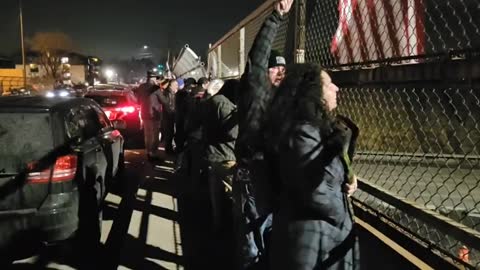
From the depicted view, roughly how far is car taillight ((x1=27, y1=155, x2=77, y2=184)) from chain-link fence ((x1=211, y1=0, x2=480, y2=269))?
Result: 240cm

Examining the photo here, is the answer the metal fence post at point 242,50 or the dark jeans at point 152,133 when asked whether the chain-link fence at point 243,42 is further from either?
the dark jeans at point 152,133

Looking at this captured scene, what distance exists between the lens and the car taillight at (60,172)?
15.4 feet

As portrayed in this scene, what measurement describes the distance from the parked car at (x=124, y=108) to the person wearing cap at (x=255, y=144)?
9.93 m

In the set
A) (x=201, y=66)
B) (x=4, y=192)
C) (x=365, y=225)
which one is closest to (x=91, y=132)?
(x=4, y=192)

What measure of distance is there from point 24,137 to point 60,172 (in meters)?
0.48

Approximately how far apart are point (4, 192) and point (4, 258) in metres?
0.63

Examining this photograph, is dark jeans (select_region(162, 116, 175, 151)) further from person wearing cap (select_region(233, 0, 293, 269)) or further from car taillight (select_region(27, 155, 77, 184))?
person wearing cap (select_region(233, 0, 293, 269))

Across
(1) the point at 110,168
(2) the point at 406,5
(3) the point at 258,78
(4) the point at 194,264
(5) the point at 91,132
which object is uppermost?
(2) the point at 406,5

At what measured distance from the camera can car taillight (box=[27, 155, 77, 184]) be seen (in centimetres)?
469

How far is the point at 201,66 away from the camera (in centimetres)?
1377

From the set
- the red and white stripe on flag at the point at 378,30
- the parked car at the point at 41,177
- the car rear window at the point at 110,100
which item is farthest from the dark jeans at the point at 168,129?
the red and white stripe on flag at the point at 378,30

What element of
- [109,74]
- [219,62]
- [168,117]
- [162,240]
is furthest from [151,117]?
[109,74]

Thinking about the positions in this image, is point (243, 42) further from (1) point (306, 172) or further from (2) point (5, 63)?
(2) point (5, 63)

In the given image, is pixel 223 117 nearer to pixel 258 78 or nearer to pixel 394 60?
pixel 258 78
